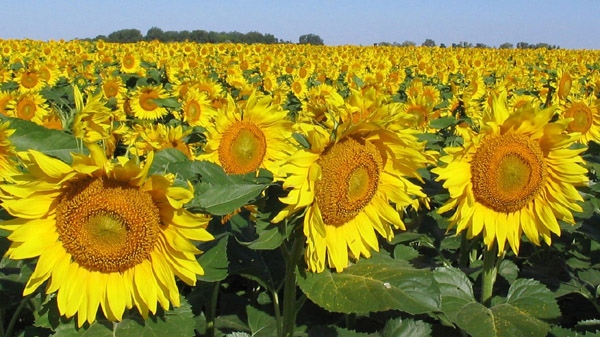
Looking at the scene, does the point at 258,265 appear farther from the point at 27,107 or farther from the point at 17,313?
the point at 27,107

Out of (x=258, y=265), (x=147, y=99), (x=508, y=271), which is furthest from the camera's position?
(x=147, y=99)

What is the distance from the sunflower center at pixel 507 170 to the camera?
93.6 inches

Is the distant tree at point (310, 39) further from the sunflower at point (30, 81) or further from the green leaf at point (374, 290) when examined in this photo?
the green leaf at point (374, 290)

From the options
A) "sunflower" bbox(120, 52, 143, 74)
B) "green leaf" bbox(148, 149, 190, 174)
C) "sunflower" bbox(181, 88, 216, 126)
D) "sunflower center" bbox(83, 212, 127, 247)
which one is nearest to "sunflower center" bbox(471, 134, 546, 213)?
"green leaf" bbox(148, 149, 190, 174)

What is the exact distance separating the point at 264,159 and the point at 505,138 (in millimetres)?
1727

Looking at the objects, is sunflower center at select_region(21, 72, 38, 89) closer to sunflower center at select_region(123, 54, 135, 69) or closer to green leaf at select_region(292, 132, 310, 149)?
sunflower center at select_region(123, 54, 135, 69)

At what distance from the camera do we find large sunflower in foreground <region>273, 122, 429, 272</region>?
5.88ft

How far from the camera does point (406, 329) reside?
7.35 feet

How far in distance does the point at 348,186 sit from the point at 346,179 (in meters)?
0.04

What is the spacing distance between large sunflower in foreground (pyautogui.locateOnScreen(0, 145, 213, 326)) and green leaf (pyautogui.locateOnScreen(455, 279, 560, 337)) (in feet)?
3.15

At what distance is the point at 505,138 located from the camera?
2395 mm

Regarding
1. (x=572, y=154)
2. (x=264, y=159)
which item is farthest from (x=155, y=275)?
(x=264, y=159)

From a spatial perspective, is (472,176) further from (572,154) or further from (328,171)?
(328,171)

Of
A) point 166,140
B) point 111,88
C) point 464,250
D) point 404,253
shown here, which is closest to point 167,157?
point 404,253
